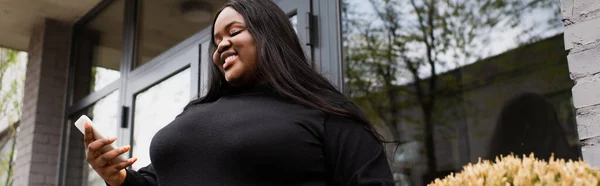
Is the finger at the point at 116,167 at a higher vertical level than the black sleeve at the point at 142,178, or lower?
higher

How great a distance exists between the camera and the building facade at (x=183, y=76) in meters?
2.69

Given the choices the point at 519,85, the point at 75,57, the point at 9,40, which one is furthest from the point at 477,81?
the point at 9,40

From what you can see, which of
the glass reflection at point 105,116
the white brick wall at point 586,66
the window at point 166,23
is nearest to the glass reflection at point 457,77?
the window at point 166,23

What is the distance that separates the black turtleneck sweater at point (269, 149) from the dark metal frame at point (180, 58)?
0.34m

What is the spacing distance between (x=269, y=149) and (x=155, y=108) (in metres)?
2.56

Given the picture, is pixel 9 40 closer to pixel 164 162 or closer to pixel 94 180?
pixel 94 180

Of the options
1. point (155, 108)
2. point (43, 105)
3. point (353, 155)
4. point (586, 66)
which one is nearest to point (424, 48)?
point (155, 108)

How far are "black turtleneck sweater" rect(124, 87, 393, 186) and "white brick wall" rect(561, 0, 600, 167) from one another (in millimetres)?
569

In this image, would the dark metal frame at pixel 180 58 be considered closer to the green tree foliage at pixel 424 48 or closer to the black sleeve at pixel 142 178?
the black sleeve at pixel 142 178

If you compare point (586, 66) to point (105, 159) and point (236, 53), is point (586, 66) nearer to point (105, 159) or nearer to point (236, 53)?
point (236, 53)

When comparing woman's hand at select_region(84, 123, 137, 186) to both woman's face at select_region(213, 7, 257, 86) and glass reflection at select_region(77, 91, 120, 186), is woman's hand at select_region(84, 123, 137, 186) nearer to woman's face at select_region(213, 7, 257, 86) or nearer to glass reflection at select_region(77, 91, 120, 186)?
woman's face at select_region(213, 7, 257, 86)

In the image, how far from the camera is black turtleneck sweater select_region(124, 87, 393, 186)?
1.32 m

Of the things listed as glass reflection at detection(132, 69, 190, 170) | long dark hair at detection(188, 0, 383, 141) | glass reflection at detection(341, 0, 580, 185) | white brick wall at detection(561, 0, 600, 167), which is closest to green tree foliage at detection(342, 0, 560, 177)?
glass reflection at detection(341, 0, 580, 185)

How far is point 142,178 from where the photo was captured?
156cm
